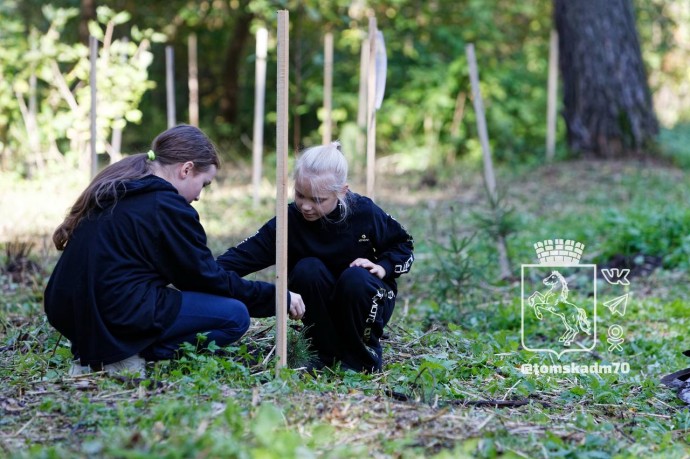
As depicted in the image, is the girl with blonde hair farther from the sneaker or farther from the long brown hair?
the sneaker

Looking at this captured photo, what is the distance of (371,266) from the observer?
3.78 metres

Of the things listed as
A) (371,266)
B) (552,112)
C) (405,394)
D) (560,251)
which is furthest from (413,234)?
(552,112)

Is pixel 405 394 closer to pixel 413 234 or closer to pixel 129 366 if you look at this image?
pixel 129 366

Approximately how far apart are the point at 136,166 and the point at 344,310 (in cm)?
110

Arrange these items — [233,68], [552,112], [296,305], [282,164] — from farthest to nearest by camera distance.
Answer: [233,68] < [552,112] < [296,305] < [282,164]

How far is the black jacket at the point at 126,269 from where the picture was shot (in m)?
3.41

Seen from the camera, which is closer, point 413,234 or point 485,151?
point 485,151

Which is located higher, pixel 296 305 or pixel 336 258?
pixel 336 258

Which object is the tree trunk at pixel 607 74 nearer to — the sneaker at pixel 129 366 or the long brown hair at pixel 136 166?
the long brown hair at pixel 136 166

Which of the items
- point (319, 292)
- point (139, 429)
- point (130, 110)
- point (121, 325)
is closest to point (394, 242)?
point (319, 292)

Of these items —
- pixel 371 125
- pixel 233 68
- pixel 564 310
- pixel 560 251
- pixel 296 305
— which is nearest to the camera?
pixel 296 305

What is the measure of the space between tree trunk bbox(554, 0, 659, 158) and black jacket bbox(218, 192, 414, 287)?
7.54m

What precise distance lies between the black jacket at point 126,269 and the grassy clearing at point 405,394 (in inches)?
6.7

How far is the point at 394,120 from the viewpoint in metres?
14.0
